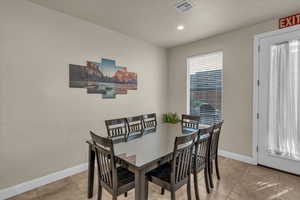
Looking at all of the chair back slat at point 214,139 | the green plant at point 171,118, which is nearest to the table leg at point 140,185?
the chair back slat at point 214,139

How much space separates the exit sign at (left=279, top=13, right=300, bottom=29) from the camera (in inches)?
93.7

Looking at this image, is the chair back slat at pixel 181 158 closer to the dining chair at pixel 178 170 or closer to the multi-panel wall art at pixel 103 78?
the dining chair at pixel 178 170

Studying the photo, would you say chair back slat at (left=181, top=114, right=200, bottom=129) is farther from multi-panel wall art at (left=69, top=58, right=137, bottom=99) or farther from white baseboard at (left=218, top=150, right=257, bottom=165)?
multi-panel wall art at (left=69, top=58, right=137, bottom=99)

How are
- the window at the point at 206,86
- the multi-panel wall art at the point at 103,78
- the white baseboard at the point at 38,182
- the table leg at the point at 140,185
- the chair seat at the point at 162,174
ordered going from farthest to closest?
the window at the point at 206,86 → the multi-panel wall art at the point at 103,78 → the white baseboard at the point at 38,182 → the chair seat at the point at 162,174 → the table leg at the point at 140,185

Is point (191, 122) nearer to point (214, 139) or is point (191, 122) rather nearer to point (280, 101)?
point (214, 139)

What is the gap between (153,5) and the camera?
2.18m

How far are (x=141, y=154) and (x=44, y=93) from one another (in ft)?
5.83

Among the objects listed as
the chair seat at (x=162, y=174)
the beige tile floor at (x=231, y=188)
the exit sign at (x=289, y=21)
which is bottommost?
the beige tile floor at (x=231, y=188)

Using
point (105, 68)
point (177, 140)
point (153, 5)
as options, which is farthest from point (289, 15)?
point (105, 68)

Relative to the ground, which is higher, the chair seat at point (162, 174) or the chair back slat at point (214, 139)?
the chair back slat at point (214, 139)

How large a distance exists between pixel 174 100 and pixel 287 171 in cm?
263

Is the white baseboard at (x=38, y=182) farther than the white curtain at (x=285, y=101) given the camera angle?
No

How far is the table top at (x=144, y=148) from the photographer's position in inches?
56.4

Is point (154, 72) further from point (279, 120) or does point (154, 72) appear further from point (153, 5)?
point (279, 120)
